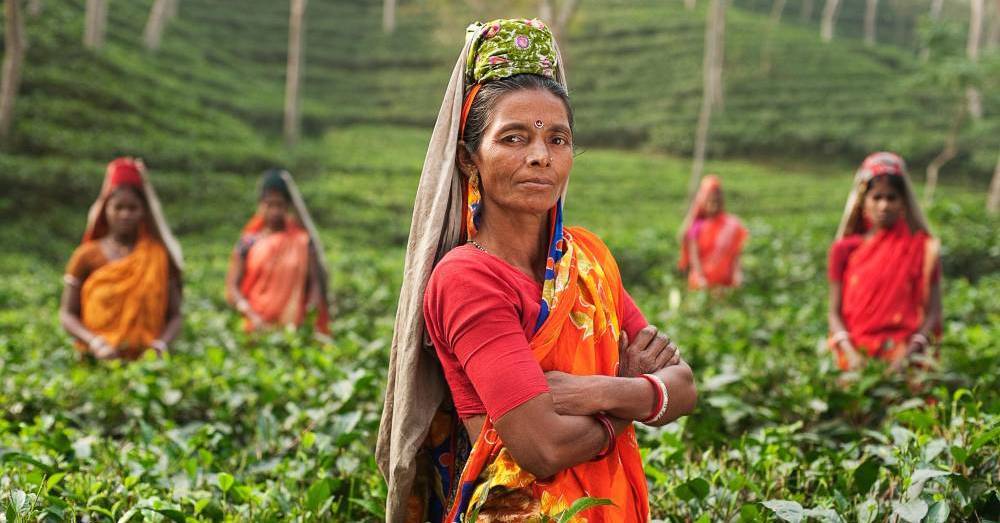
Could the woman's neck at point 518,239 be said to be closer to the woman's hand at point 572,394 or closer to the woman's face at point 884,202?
the woman's hand at point 572,394

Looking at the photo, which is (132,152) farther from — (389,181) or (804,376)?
(804,376)

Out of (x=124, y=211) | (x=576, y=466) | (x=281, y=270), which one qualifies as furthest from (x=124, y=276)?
(x=576, y=466)

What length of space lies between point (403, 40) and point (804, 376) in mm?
33314

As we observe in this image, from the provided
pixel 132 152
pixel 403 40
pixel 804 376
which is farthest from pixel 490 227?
pixel 403 40

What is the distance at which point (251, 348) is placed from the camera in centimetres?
539

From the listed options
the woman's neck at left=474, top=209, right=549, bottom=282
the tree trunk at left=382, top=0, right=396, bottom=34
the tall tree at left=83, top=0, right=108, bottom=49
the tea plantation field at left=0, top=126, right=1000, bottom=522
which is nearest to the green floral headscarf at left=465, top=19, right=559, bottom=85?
the woman's neck at left=474, top=209, right=549, bottom=282

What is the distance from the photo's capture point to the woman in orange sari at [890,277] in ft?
14.3

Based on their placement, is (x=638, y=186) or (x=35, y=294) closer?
(x=35, y=294)

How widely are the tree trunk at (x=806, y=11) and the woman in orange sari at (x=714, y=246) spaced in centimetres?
4250

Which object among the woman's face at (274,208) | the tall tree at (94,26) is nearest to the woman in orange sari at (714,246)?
the woman's face at (274,208)

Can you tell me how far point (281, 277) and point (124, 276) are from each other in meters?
1.46

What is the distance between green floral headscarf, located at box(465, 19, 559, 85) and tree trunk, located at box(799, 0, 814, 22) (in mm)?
49592

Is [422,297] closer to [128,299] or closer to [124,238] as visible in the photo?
[128,299]

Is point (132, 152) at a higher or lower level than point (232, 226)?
higher
